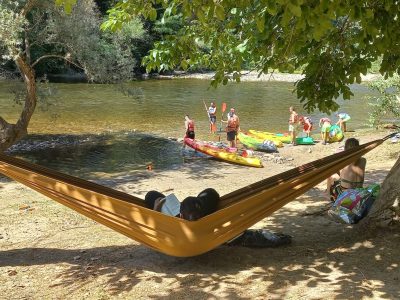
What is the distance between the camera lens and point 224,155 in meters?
12.9

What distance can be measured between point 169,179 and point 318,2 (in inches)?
322

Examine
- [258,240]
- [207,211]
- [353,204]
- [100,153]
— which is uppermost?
[207,211]

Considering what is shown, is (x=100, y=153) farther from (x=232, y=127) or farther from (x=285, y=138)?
(x=285, y=138)

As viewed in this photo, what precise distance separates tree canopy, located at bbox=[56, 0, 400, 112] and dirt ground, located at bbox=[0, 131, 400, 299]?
4.90ft

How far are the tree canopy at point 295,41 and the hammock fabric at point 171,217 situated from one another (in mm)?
931

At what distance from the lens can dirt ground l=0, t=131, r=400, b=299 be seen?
12.1 feet

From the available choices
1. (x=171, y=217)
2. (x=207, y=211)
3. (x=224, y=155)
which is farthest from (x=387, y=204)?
(x=224, y=155)

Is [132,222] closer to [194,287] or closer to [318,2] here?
[194,287]

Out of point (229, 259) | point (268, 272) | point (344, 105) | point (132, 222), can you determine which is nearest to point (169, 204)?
point (132, 222)

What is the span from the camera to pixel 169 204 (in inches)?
171

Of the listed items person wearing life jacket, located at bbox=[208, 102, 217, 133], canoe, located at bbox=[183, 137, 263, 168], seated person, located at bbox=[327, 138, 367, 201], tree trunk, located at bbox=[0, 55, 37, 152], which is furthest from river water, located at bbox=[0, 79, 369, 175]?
seated person, located at bbox=[327, 138, 367, 201]

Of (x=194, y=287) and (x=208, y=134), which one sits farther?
(x=208, y=134)

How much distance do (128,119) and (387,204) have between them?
1688 centimetres

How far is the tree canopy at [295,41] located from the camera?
358 centimetres
